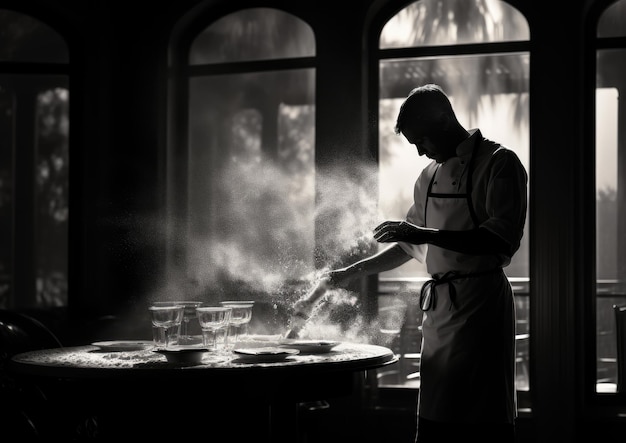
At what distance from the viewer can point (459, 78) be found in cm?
464

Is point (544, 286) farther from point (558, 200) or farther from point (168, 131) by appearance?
point (168, 131)

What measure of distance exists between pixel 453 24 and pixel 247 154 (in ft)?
4.46

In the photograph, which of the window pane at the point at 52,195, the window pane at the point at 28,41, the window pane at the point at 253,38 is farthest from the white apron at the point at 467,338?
the window pane at the point at 28,41

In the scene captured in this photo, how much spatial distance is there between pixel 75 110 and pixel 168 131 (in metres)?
0.55

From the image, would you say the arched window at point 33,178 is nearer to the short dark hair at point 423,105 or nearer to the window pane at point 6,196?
the window pane at point 6,196

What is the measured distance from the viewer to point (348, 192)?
15.7ft

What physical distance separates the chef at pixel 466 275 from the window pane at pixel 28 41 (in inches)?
113

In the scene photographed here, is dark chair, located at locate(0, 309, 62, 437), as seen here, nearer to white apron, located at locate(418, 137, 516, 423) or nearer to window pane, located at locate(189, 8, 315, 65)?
white apron, located at locate(418, 137, 516, 423)

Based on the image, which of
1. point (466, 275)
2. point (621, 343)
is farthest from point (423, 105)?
point (621, 343)

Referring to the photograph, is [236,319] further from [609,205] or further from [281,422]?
[609,205]

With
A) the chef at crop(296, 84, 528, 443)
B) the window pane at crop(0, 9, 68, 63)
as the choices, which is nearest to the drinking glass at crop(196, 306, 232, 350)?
the chef at crop(296, 84, 528, 443)

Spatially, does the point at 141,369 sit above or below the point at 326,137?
below

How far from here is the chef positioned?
2652 mm

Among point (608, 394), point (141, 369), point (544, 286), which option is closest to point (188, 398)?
point (141, 369)
